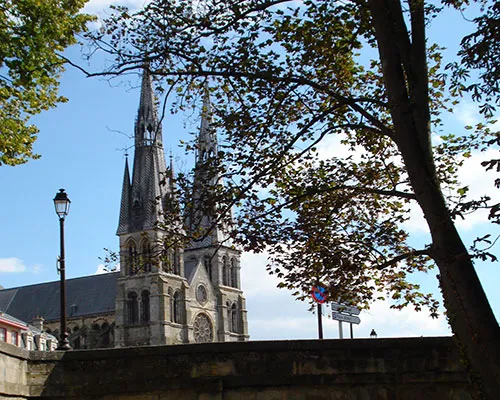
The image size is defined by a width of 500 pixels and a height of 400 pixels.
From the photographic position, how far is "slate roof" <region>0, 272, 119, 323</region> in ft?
372

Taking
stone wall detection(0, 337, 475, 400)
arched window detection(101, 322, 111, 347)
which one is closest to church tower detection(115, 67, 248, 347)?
arched window detection(101, 322, 111, 347)

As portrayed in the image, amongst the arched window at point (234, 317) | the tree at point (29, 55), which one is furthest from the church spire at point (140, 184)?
the tree at point (29, 55)

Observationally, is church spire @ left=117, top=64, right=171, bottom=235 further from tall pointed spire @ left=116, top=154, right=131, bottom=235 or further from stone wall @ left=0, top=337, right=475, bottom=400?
stone wall @ left=0, top=337, right=475, bottom=400

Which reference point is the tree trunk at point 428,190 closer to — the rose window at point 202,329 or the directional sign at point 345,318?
the directional sign at point 345,318

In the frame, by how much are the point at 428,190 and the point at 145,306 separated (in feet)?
330

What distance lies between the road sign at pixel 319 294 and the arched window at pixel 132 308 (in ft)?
318

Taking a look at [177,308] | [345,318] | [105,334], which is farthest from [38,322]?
[345,318]

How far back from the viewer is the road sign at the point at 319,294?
40.5 feet

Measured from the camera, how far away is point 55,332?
11525 centimetres

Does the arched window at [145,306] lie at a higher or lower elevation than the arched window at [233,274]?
lower

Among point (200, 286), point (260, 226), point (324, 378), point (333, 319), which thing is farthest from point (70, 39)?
point (200, 286)

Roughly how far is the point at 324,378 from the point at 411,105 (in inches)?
156

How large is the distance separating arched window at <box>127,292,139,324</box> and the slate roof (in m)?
3.59

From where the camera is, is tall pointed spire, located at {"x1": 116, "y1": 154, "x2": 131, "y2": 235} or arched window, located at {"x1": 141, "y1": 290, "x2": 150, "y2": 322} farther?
tall pointed spire, located at {"x1": 116, "y1": 154, "x2": 131, "y2": 235}
